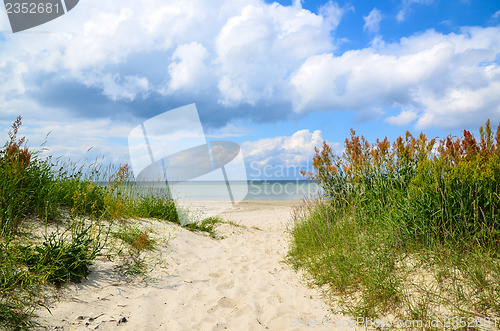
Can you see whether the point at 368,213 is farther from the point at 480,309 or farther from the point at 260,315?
the point at 260,315

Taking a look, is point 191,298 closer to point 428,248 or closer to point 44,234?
point 44,234

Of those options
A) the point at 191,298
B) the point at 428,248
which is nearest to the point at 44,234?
the point at 191,298

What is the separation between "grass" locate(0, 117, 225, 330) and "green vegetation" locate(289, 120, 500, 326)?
→ 3.04 metres

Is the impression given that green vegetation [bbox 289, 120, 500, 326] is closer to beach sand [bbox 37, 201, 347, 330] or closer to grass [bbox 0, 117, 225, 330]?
beach sand [bbox 37, 201, 347, 330]

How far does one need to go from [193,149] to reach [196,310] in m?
4.67

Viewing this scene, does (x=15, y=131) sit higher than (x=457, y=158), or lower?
higher

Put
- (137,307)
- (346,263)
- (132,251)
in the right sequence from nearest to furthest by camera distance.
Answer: (137,307)
(346,263)
(132,251)

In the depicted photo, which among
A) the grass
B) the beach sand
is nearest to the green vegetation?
the beach sand

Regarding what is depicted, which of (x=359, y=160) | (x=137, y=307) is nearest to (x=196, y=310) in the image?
(x=137, y=307)

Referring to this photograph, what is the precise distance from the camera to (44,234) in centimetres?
439

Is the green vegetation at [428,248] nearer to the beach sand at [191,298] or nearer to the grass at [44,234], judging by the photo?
the beach sand at [191,298]

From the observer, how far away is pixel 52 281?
3420 millimetres

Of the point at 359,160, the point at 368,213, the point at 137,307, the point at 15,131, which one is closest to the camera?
the point at 137,307

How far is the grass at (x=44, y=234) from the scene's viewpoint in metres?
3.03
